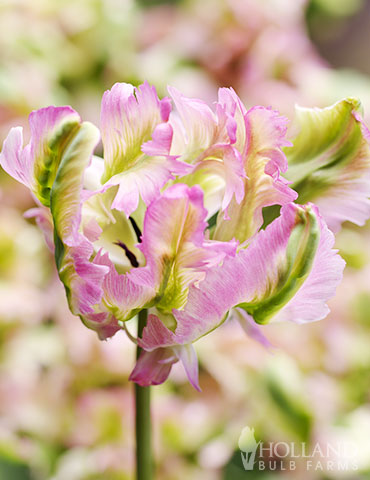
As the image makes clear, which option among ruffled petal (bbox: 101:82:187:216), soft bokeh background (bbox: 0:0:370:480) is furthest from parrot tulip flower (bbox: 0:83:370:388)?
soft bokeh background (bbox: 0:0:370:480)

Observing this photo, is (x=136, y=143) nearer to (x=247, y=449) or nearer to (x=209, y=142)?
(x=209, y=142)

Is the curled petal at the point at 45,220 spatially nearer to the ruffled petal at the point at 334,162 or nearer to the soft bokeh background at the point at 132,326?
the ruffled petal at the point at 334,162

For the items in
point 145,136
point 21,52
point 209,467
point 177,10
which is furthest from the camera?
point 177,10

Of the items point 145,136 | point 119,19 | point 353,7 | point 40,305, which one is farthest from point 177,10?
point 145,136

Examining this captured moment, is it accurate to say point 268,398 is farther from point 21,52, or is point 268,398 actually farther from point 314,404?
point 21,52

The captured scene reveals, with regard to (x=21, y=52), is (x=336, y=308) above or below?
below

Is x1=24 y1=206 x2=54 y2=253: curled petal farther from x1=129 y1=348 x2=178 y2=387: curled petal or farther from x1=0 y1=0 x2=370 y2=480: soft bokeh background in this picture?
x1=0 y1=0 x2=370 y2=480: soft bokeh background
